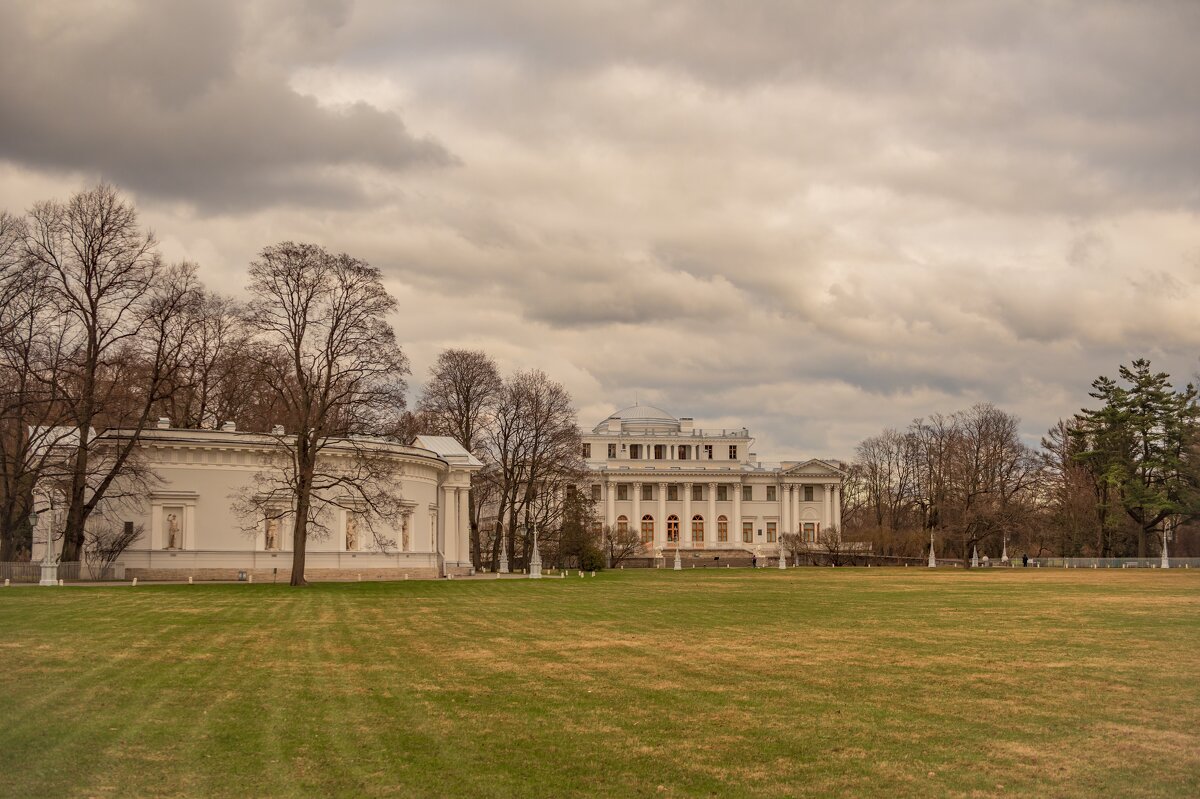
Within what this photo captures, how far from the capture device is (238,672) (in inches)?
634

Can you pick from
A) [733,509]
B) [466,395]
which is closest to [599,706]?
[466,395]

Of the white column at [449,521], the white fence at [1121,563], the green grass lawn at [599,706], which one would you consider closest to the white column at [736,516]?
the white fence at [1121,563]

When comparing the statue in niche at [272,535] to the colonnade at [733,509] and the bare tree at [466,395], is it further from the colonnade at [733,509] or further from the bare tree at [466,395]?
the colonnade at [733,509]

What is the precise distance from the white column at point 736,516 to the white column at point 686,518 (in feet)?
15.2

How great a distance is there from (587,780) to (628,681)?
5.34 m

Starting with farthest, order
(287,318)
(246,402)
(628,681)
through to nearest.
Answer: (246,402) → (287,318) → (628,681)

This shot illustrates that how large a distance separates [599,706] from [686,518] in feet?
345

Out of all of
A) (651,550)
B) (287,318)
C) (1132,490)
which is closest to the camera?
(287,318)

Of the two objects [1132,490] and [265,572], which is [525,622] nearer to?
[265,572]

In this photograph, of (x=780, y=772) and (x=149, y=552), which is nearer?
(x=780, y=772)

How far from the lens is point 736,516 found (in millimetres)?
118000

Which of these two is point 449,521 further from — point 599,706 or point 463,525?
point 599,706

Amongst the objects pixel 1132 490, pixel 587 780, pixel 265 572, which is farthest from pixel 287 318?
pixel 1132 490

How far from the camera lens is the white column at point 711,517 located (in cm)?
11806
